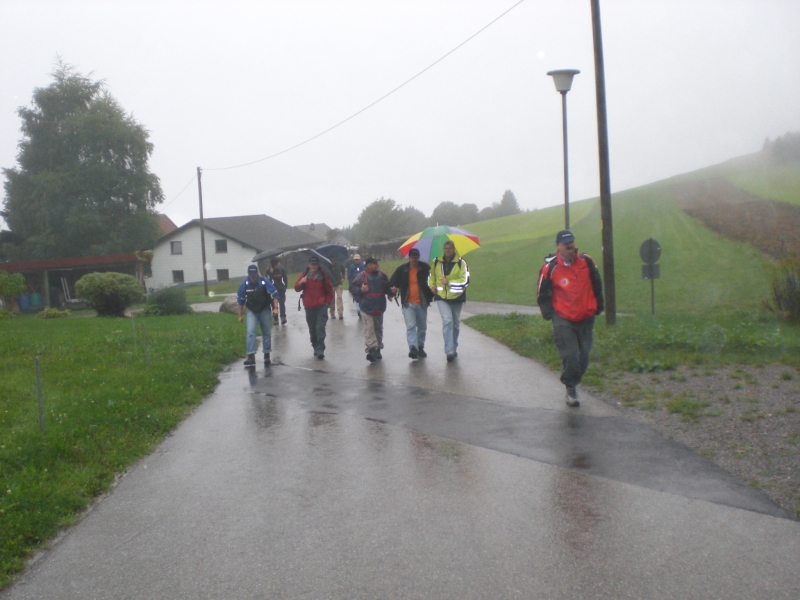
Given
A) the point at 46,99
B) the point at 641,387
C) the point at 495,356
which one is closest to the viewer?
the point at 641,387

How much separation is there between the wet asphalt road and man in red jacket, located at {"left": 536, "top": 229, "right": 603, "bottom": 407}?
19.8 inches

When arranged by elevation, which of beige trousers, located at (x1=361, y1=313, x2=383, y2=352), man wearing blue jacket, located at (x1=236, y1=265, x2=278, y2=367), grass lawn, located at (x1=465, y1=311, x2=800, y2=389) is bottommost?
grass lawn, located at (x1=465, y1=311, x2=800, y2=389)

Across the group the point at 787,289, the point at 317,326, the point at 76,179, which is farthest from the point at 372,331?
the point at 76,179

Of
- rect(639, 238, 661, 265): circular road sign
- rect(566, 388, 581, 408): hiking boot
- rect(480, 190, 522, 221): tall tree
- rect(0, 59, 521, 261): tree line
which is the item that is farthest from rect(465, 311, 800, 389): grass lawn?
rect(480, 190, 522, 221): tall tree

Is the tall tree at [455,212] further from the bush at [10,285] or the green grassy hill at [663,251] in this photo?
the bush at [10,285]

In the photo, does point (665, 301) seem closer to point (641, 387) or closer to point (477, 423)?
point (641, 387)

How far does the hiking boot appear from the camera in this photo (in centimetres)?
805

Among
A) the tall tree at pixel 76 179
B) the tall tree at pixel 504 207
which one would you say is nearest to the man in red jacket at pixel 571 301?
the tall tree at pixel 76 179

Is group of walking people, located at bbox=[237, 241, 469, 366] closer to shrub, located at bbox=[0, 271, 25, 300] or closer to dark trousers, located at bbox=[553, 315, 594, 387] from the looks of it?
dark trousers, located at bbox=[553, 315, 594, 387]

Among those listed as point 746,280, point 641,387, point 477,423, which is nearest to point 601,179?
point 641,387

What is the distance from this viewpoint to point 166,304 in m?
24.8

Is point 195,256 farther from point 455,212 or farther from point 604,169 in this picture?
point 455,212

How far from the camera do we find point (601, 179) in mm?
13781

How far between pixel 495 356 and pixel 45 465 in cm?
709
